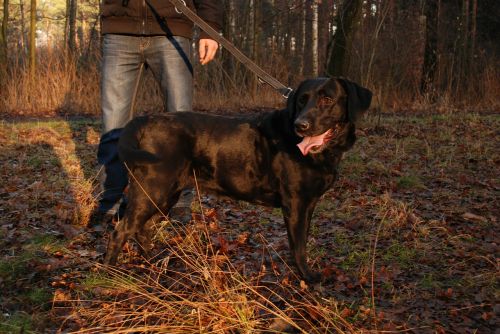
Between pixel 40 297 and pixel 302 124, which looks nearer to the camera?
pixel 40 297

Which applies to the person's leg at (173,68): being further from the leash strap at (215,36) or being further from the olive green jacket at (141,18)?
the leash strap at (215,36)

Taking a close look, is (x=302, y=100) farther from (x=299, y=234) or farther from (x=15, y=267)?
(x=15, y=267)

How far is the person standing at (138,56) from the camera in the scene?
407 centimetres

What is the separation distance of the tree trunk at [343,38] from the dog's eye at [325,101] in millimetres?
7126

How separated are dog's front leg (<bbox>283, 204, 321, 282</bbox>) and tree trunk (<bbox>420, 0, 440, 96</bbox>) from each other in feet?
39.7

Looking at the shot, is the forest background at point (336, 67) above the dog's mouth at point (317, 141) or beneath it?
above

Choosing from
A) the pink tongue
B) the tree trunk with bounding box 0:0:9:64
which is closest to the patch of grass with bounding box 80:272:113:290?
the pink tongue

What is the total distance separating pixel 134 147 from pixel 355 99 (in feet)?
4.80

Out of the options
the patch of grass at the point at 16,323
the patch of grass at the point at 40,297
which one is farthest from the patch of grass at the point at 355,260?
the patch of grass at the point at 16,323

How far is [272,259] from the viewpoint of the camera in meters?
3.87

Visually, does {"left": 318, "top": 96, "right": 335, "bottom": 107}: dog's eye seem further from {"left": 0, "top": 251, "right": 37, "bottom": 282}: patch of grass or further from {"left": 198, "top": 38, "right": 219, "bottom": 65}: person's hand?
{"left": 0, "top": 251, "right": 37, "bottom": 282}: patch of grass

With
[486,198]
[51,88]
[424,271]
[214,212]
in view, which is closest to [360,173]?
[486,198]

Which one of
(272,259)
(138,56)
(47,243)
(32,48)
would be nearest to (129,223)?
(47,243)

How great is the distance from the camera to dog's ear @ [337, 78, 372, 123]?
339 cm
